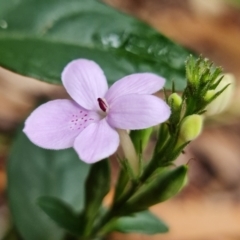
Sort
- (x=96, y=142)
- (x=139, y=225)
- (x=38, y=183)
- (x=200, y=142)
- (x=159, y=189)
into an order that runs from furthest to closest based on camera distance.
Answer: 1. (x=200, y=142)
2. (x=38, y=183)
3. (x=139, y=225)
4. (x=159, y=189)
5. (x=96, y=142)

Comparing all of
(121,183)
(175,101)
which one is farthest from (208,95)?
(121,183)

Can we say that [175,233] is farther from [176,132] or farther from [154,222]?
[176,132]

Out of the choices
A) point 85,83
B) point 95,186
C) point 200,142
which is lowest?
point 200,142

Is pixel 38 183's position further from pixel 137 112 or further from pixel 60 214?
pixel 137 112

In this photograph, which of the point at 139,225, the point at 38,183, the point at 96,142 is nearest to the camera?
the point at 96,142

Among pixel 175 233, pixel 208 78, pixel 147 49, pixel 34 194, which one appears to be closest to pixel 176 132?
pixel 208 78

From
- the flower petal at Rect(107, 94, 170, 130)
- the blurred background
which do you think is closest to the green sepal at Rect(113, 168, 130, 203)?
the flower petal at Rect(107, 94, 170, 130)
